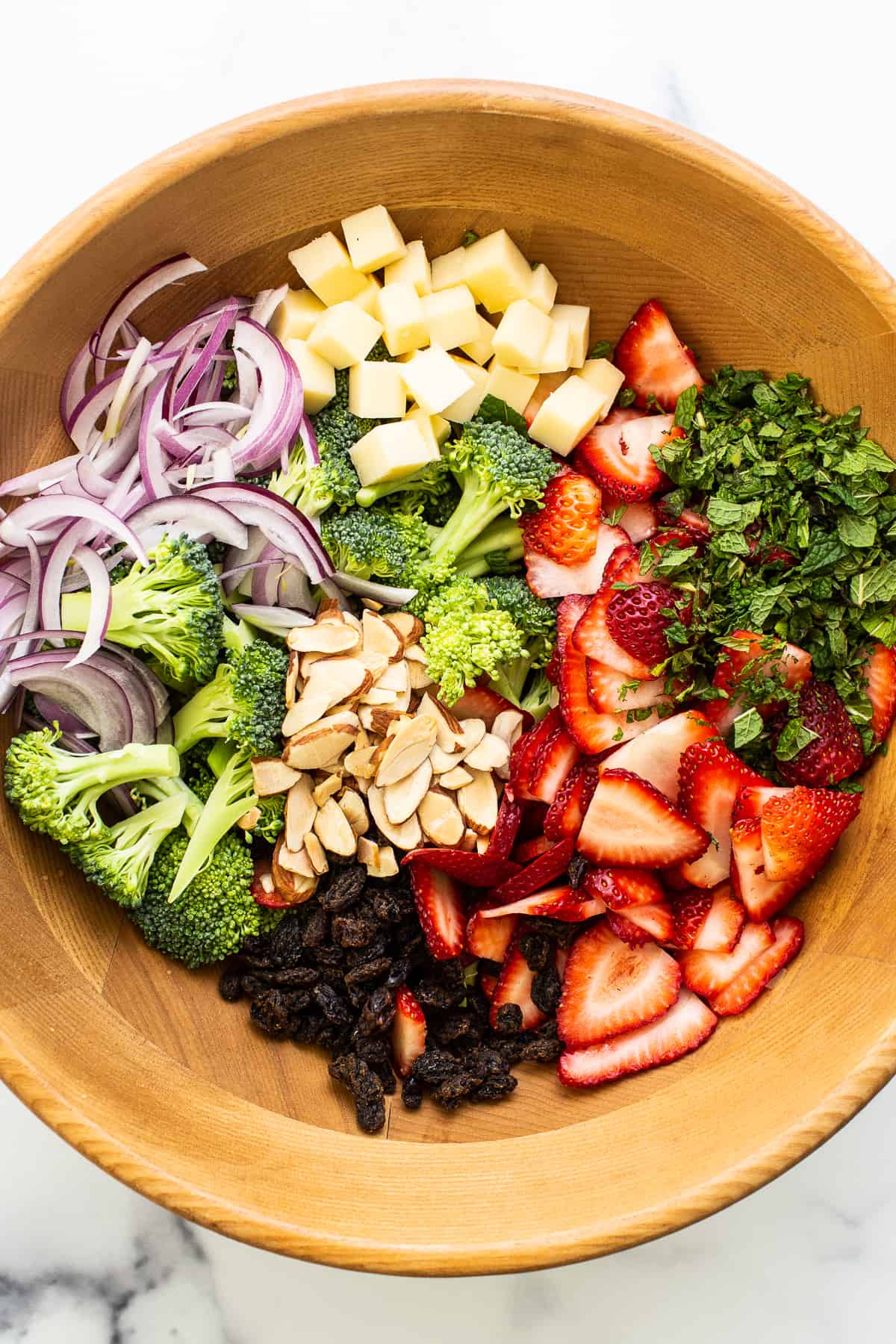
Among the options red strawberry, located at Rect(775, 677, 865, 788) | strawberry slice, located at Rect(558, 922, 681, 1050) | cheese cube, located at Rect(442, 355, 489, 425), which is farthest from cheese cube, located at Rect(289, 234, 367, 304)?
strawberry slice, located at Rect(558, 922, 681, 1050)

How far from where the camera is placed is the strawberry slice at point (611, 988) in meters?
2.10

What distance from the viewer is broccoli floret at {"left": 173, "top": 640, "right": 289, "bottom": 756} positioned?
6.73ft

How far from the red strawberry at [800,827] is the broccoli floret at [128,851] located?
3.75 ft

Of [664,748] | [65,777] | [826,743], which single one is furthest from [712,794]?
[65,777]

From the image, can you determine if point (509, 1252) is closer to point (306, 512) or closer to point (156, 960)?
point (156, 960)

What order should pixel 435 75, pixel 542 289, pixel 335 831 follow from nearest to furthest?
pixel 335 831, pixel 542 289, pixel 435 75

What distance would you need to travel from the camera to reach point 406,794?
2129 millimetres

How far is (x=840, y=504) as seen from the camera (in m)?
2.06

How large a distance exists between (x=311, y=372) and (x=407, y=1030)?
4.37 feet

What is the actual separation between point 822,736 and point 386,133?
55.9 inches

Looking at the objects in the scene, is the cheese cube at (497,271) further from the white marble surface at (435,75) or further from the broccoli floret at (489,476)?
the white marble surface at (435,75)

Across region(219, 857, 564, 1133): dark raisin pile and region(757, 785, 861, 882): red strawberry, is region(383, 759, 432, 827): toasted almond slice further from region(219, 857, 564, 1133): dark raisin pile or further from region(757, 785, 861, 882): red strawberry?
region(757, 785, 861, 882): red strawberry

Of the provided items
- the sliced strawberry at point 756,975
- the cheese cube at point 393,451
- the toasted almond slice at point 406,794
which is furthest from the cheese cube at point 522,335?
the sliced strawberry at point 756,975

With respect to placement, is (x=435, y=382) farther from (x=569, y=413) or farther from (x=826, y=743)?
(x=826, y=743)
